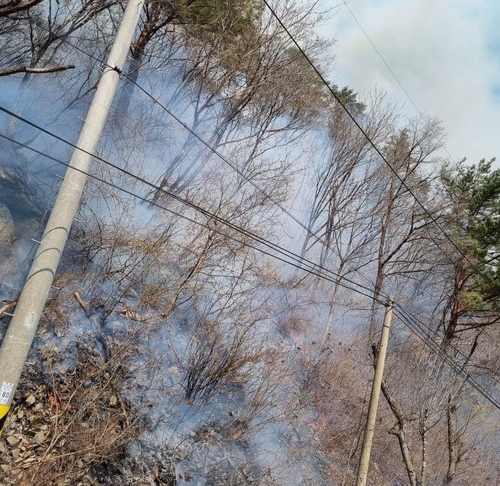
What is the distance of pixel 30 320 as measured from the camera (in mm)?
3502

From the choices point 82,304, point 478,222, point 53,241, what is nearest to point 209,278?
point 82,304

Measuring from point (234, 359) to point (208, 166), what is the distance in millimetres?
7457

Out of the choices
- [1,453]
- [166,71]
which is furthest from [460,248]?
[1,453]

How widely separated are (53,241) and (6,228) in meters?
4.60

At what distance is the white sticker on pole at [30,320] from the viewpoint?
11.4 feet

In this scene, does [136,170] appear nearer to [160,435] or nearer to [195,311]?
[195,311]

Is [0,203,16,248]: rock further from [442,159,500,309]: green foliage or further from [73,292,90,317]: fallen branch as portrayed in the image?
[442,159,500,309]: green foliage

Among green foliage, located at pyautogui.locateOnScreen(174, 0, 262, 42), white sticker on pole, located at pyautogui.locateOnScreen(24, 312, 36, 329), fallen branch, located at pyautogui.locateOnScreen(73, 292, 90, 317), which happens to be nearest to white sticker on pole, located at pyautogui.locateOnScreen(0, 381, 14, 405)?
white sticker on pole, located at pyautogui.locateOnScreen(24, 312, 36, 329)

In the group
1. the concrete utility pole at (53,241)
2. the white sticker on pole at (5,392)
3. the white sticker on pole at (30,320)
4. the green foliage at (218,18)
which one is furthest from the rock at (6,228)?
the green foliage at (218,18)

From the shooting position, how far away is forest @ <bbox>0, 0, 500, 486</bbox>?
6.19 meters

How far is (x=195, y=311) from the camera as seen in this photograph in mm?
9422

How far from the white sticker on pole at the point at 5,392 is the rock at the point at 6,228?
15.2 ft

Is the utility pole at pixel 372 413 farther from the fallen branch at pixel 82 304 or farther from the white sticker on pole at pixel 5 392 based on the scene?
the white sticker on pole at pixel 5 392

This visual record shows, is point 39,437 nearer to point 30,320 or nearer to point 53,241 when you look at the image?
point 30,320
